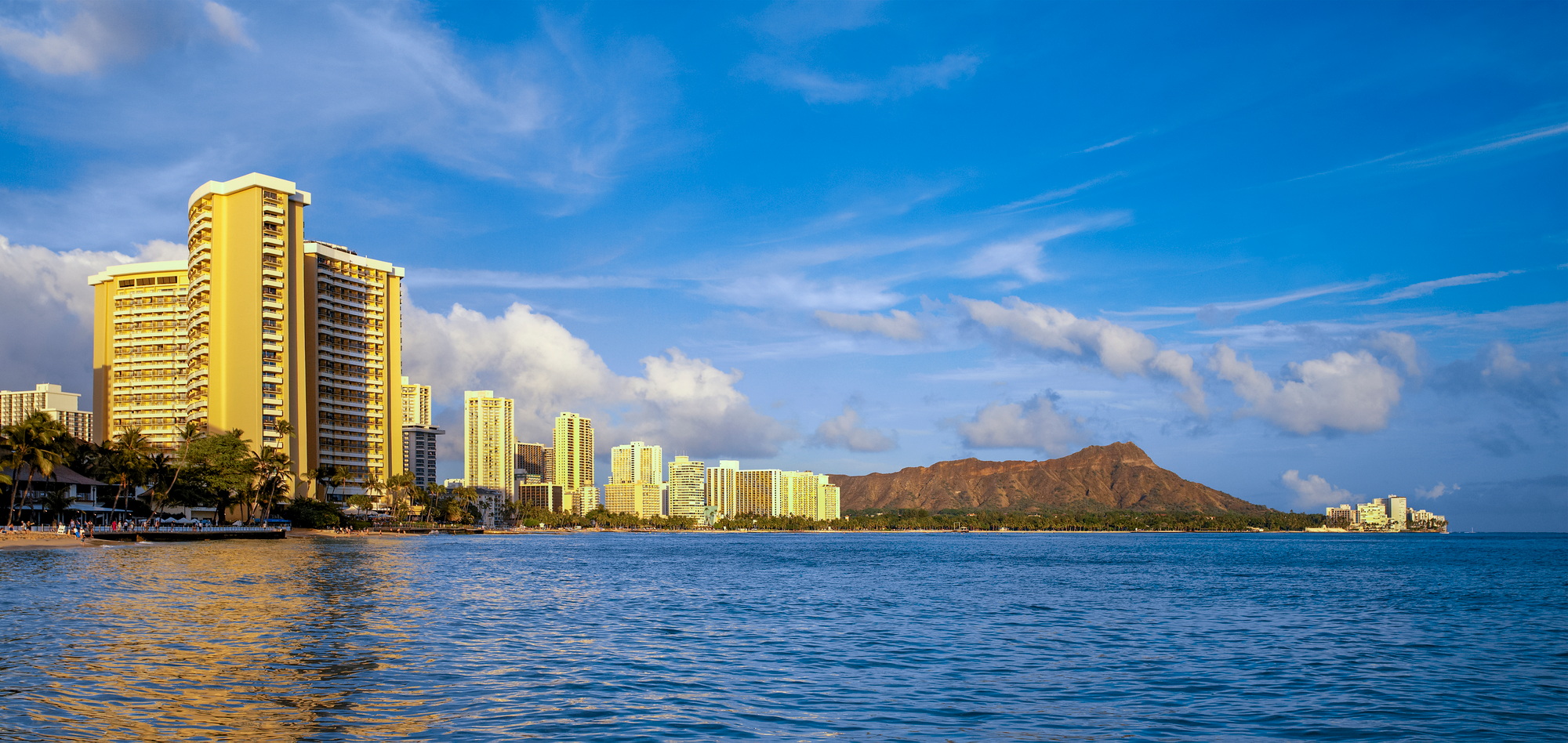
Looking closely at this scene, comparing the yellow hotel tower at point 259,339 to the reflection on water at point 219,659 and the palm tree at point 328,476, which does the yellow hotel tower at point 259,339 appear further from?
the reflection on water at point 219,659

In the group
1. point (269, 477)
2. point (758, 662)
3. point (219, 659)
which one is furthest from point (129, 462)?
point (758, 662)

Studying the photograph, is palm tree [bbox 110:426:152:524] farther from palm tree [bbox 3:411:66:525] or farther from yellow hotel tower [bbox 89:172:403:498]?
yellow hotel tower [bbox 89:172:403:498]

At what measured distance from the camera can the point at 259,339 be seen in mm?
151000

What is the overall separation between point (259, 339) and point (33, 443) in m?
59.9

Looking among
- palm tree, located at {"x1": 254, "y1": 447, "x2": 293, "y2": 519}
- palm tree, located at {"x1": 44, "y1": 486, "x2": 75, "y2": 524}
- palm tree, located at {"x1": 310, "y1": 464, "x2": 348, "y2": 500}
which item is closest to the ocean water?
palm tree, located at {"x1": 44, "y1": 486, "x2": 75, "y2": 524}

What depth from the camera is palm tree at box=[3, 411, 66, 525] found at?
9206cm

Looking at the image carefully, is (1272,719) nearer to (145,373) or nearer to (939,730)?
(939,730)

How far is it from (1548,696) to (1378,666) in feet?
14.5

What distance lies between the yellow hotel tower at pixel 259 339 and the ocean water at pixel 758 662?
106071 millimetres

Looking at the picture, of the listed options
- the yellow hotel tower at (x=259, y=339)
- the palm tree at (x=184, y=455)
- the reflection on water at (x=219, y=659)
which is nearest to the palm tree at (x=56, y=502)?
the palm tree at (x=184, y=455)

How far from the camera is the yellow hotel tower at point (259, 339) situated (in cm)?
15188

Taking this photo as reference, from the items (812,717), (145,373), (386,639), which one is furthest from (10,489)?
(812,717)

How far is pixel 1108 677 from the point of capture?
23578 millimetres

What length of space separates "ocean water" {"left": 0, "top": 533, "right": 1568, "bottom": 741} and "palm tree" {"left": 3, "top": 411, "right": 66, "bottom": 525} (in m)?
46.9
